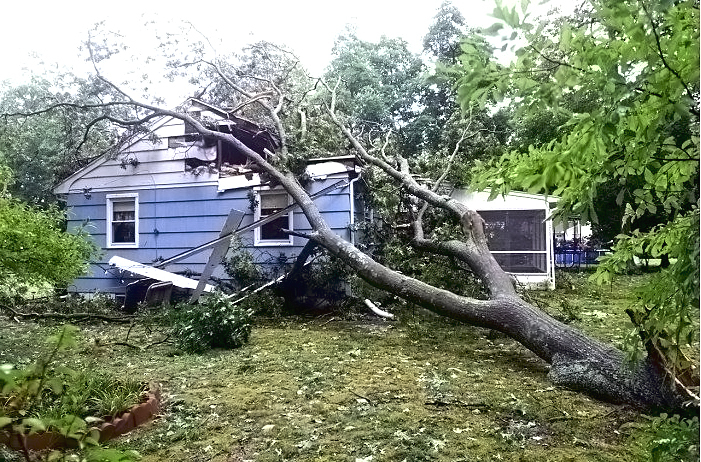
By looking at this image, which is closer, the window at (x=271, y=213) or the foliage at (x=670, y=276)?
the foliage at (x=670, y=276)

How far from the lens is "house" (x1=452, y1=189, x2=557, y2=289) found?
5.85m

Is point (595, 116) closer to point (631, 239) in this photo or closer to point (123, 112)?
point (631, 239)

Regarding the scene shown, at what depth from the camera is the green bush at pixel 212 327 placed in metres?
3.68

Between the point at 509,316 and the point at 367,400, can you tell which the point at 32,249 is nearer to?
the point at 367,400

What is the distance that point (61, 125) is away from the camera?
213 inches

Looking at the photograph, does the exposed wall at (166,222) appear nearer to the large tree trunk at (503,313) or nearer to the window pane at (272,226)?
the window pane at (272,226)

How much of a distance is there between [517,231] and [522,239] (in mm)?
108

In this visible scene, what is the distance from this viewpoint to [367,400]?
2.58 meters

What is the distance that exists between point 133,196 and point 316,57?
2.71m

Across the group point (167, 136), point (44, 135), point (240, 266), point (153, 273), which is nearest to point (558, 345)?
point (240, 266)

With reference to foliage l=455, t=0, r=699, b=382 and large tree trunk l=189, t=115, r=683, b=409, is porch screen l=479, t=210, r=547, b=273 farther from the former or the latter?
foliage l=455, t=0, r=699, b=382

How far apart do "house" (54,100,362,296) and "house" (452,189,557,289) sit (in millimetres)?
1673

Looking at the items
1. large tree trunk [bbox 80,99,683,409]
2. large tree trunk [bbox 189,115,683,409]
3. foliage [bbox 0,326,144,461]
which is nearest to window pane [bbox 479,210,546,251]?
large tree trunk [bbox 80,99,683,409]

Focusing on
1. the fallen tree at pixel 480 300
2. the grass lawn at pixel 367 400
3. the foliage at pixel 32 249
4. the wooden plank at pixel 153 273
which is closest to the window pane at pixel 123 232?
the wooden plank at pixel 153 273
